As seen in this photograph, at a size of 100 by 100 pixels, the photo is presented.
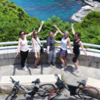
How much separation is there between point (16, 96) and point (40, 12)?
4326 centimetres

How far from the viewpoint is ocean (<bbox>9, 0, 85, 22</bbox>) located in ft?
146

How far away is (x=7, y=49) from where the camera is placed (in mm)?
6637

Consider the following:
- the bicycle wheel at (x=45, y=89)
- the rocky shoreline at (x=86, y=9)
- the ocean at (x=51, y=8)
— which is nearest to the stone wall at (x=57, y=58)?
the bicycle wheel at (x=45, y=89)

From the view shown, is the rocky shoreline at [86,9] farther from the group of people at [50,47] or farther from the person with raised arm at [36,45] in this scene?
the person with raised arm at [36,45]

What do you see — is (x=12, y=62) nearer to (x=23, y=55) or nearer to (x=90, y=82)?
(x=23, y=55)

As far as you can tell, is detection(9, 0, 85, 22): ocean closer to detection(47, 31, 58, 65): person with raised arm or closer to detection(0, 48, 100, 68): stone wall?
detection(0, 48, 100, 68): stone wall

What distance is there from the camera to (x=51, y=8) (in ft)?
163

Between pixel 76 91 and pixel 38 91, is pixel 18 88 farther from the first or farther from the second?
pixel 76 91

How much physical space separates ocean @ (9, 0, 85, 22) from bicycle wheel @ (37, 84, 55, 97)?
37.7m

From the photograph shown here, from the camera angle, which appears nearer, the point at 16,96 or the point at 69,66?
the point at 16,96

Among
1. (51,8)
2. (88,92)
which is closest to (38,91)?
(88,92)

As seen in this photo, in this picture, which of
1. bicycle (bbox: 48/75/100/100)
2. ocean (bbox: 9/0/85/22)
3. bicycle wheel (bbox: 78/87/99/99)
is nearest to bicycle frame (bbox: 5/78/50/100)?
bicycle (bbox: 48/75/100/100)

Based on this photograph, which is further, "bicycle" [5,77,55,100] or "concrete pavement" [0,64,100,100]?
"concrete pavement" [0,64,100,100]

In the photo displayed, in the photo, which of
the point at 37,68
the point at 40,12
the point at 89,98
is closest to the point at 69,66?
the point at 37,68
